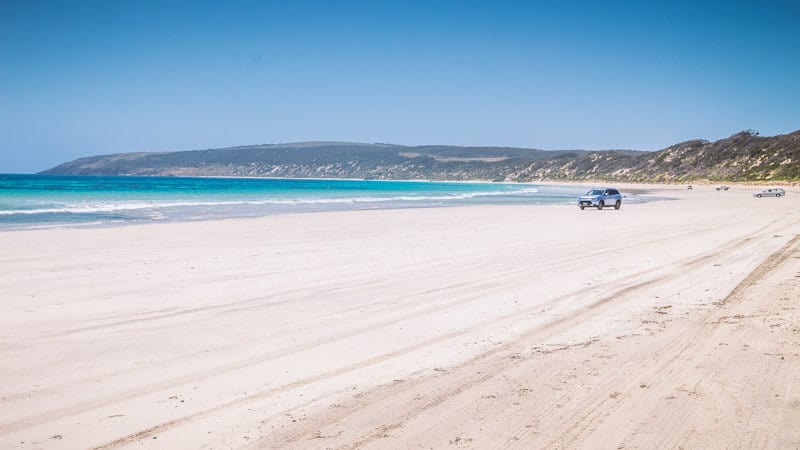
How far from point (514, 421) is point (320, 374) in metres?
1.91

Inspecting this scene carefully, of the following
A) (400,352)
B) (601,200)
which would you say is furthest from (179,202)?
(400,352)

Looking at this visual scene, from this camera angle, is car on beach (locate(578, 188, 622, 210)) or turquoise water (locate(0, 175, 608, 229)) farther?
car on beach (locate(578, 188, 622, 210))

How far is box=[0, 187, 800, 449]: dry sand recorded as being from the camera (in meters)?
4.28

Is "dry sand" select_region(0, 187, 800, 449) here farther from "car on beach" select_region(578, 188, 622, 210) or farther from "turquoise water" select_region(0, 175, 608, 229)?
"car on beach" select_region(578, 188, 622, 210)

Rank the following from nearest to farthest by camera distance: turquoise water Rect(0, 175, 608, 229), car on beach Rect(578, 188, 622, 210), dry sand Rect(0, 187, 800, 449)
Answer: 1. dry sand Rect(0, 187, 800, 449)
2. turquoise water Rect(0, 175, 608, 229)
3. car on beach Rect(578, 188, 622, 210)

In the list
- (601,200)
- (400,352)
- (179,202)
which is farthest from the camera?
(179,202)

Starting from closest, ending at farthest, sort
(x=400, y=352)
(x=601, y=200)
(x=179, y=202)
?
(x=400, y=352) → (x=601, y=200) → (x=179, y=202)

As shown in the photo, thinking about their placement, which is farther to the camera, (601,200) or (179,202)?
(179,202)

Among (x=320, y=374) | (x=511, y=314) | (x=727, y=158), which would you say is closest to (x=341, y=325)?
(x=320, y=374)

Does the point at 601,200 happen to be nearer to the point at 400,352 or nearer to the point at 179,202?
the point at 179,202

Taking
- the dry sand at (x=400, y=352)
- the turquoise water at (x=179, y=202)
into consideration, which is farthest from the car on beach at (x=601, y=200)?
the dry sand at (x=400, y=352)

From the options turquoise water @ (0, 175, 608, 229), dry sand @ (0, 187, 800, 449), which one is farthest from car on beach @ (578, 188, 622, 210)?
dry sand @ (0, 187, 800, 449)

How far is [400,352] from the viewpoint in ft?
20.2

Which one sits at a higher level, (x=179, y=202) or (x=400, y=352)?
(x=179, y=202)
